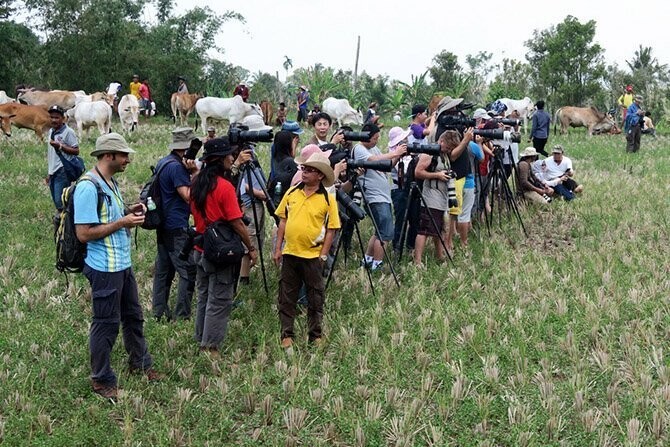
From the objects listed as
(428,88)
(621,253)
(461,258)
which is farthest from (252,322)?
(428,88)

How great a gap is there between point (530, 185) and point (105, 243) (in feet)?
25.6

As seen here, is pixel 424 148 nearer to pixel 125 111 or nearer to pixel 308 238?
pixel 308 238

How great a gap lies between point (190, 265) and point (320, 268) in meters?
1.28

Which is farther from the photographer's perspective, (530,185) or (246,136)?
(530,185)

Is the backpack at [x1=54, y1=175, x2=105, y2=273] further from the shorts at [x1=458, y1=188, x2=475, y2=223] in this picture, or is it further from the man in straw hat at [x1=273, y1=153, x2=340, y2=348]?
the shorts at [x1=458, y1=188, x2=475, y2=223]

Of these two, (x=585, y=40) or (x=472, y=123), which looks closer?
(x=472, y=123)

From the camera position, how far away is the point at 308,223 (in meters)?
5.32

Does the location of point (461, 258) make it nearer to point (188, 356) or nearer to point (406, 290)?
point (406, 290)

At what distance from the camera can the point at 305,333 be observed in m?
5.76

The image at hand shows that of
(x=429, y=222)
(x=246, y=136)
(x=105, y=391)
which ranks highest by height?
(x=246, y=136)

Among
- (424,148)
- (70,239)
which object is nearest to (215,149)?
(70,239)

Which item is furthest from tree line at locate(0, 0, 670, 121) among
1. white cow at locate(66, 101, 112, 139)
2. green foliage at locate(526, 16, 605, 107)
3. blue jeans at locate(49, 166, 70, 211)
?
blue jeans at locate(49, 166, 70, 211)

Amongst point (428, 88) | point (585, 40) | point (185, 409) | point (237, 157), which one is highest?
point (585, 40)

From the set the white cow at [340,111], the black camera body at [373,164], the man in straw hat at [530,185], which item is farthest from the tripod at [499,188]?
the white cow at [340,111]
